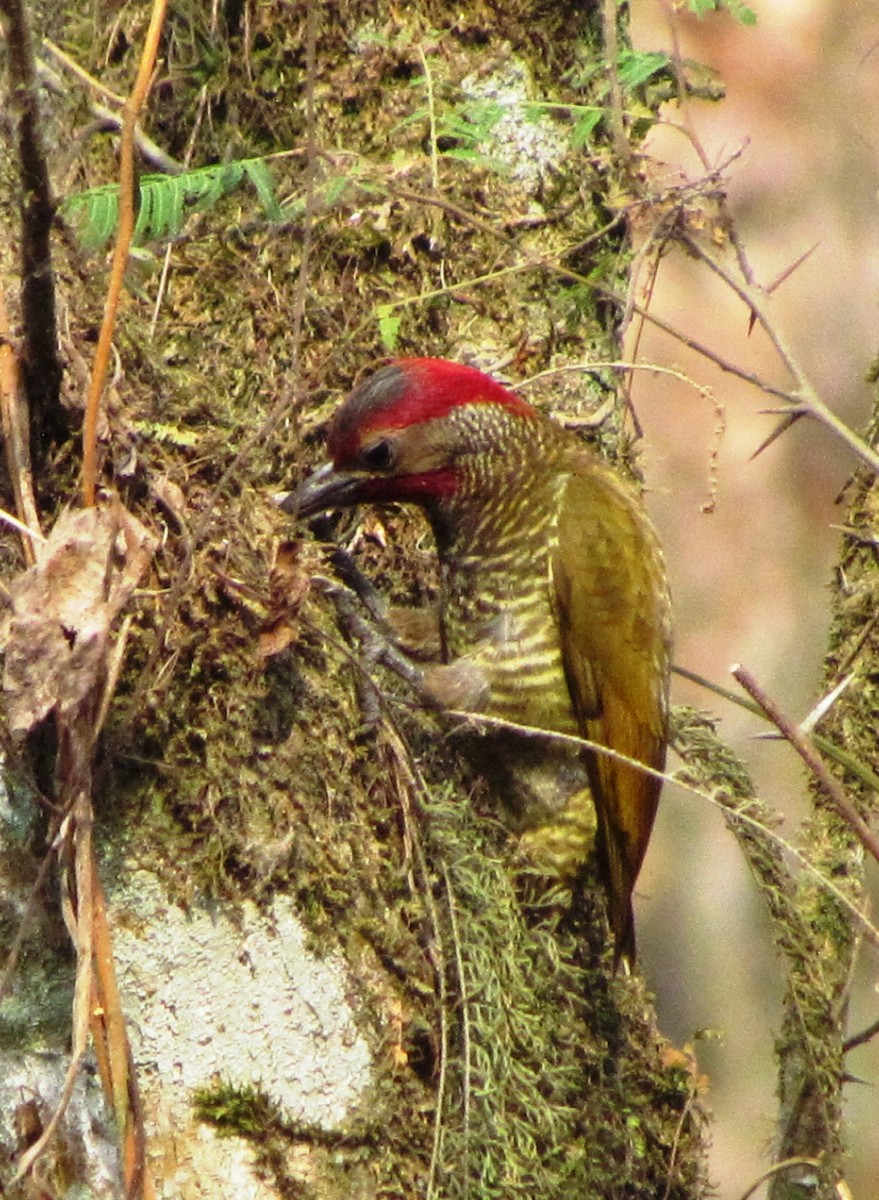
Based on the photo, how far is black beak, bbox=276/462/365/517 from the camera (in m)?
3.03

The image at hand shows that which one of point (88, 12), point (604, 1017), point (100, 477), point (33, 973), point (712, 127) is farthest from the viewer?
point (712, 127)

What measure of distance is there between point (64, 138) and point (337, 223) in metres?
0.56

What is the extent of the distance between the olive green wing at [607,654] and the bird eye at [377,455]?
1.64 ft

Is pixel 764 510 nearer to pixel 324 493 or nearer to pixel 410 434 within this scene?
pixel 410 434

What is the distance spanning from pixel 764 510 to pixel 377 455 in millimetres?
4872

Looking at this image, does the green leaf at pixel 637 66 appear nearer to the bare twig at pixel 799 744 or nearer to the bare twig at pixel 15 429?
the bare twig at pixel 15 429

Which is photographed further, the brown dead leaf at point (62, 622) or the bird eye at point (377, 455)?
the bird eye at point (377, 455)

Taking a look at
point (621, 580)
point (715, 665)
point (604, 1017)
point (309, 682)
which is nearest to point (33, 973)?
point (309, 682)

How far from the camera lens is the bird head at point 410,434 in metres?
3.12

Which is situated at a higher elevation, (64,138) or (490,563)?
(64,138)

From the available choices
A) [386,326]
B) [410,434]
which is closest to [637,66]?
[386,326]

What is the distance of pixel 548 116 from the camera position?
11.6 ft

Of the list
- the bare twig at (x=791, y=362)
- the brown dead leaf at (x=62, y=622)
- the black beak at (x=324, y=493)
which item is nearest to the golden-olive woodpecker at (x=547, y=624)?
the black beak at (x=324, y=493)

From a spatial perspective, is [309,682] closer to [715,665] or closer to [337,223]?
[337,223]
